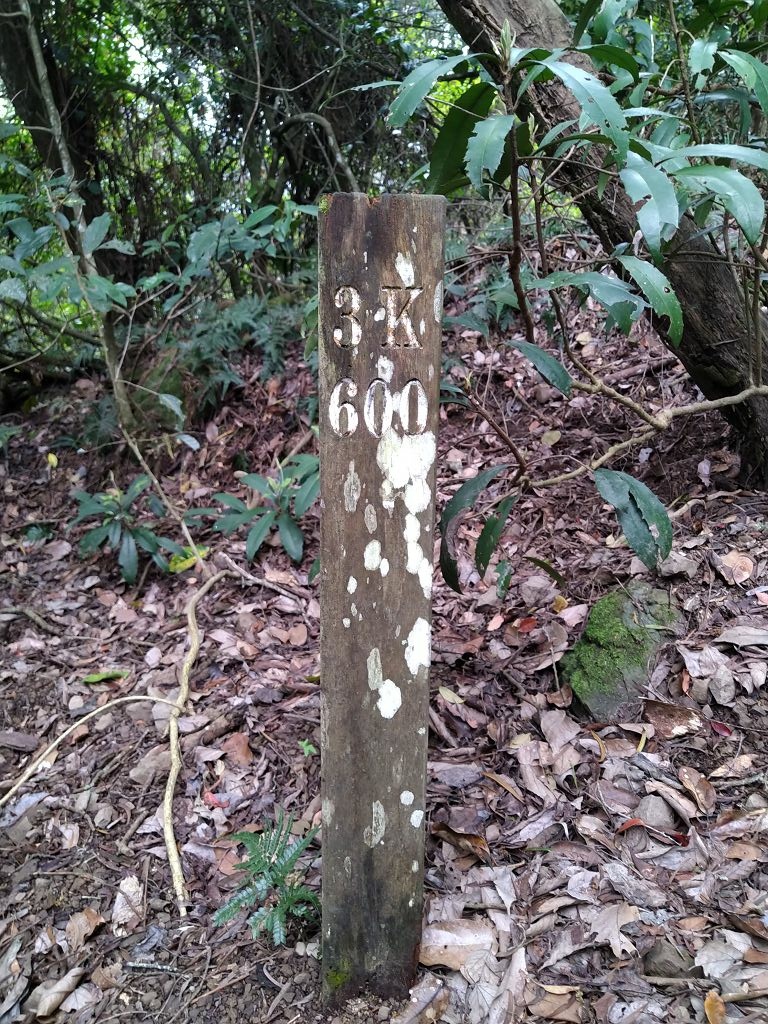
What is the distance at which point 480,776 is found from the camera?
81.0 inches

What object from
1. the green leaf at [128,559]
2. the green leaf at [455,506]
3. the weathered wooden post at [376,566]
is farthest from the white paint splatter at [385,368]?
the green leaf at [128,559]

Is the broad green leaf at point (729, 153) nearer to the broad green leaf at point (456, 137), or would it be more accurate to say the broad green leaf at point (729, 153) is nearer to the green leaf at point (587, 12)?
the broad green leaf at point (456, 137)

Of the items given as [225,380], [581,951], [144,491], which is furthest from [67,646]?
[581,951]

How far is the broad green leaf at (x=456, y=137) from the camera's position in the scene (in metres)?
1.60

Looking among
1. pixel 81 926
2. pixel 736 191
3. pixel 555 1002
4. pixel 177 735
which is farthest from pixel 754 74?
pixel 81 926

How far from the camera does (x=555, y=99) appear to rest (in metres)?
2.37

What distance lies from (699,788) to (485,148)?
5.38 feet

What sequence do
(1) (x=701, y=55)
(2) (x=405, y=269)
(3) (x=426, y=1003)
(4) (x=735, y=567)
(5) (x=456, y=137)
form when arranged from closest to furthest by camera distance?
(2) (x=405, y=269) < (3) (x=426, y=1003) < (5) (x=456, y=137) < (1) (x=701, y=55) < (4) (x=735, y=567)

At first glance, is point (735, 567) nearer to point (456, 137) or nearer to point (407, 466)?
point (407, 466)

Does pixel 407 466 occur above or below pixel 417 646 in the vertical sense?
above

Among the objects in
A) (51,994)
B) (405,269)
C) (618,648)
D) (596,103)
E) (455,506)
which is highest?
(596,103)

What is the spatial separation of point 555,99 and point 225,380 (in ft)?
8.95

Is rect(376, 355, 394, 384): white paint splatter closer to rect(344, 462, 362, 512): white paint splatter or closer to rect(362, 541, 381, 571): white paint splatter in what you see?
rect(344, 462, 362, 512): white paint splatter

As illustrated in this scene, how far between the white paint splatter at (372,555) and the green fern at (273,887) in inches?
28.8
